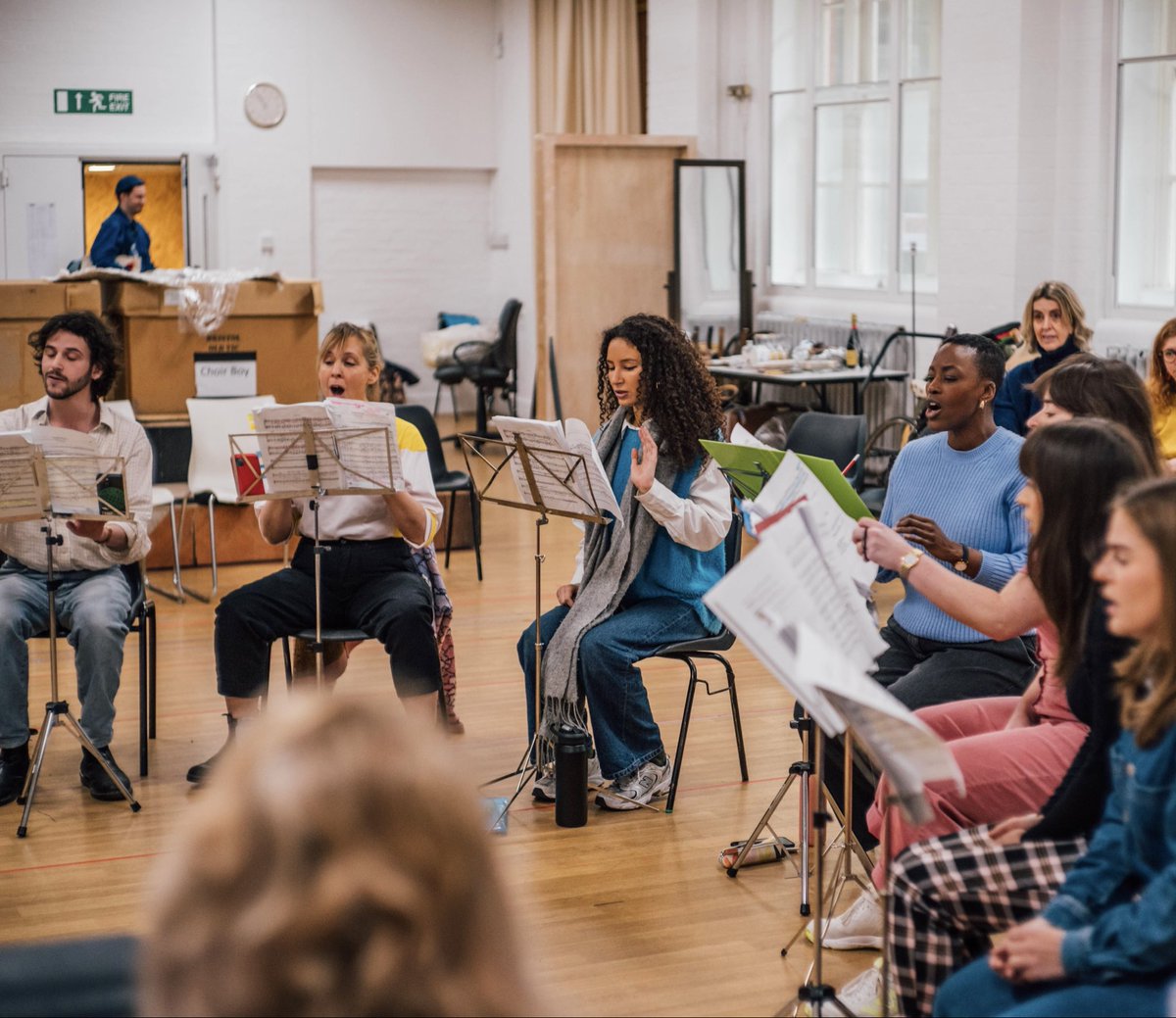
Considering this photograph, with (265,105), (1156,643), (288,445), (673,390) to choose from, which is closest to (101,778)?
(288,445)

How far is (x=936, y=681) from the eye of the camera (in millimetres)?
3256

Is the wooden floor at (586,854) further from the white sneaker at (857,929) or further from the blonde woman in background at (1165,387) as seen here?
the blonde woman in background at (1165,387)

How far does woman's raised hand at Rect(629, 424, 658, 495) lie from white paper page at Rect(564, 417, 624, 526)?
0.14m

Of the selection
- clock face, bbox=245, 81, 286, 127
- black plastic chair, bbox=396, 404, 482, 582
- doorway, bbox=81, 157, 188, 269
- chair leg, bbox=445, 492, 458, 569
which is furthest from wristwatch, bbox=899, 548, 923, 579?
clock face, bbox=245, 81, 286, 127

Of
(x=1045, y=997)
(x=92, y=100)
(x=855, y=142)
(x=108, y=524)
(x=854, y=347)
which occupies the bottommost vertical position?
(x=1045, y=997)

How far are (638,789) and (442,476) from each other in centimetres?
280

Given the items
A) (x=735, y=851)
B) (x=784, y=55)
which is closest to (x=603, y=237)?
(x=784, y=55)

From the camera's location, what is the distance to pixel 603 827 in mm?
3832

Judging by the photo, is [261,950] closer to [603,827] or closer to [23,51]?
[603,827]

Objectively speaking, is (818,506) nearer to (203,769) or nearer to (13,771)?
(203,769)

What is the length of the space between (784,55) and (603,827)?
7309mm

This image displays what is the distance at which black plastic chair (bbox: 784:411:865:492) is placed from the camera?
5.39m

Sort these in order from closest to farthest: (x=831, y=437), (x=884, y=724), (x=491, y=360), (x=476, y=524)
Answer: (x=884, y=724), (x=831, y=437), (x=476, y=524), (x=491, y=360)

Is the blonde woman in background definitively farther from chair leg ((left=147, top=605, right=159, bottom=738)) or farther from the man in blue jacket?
the man in blue jacket
